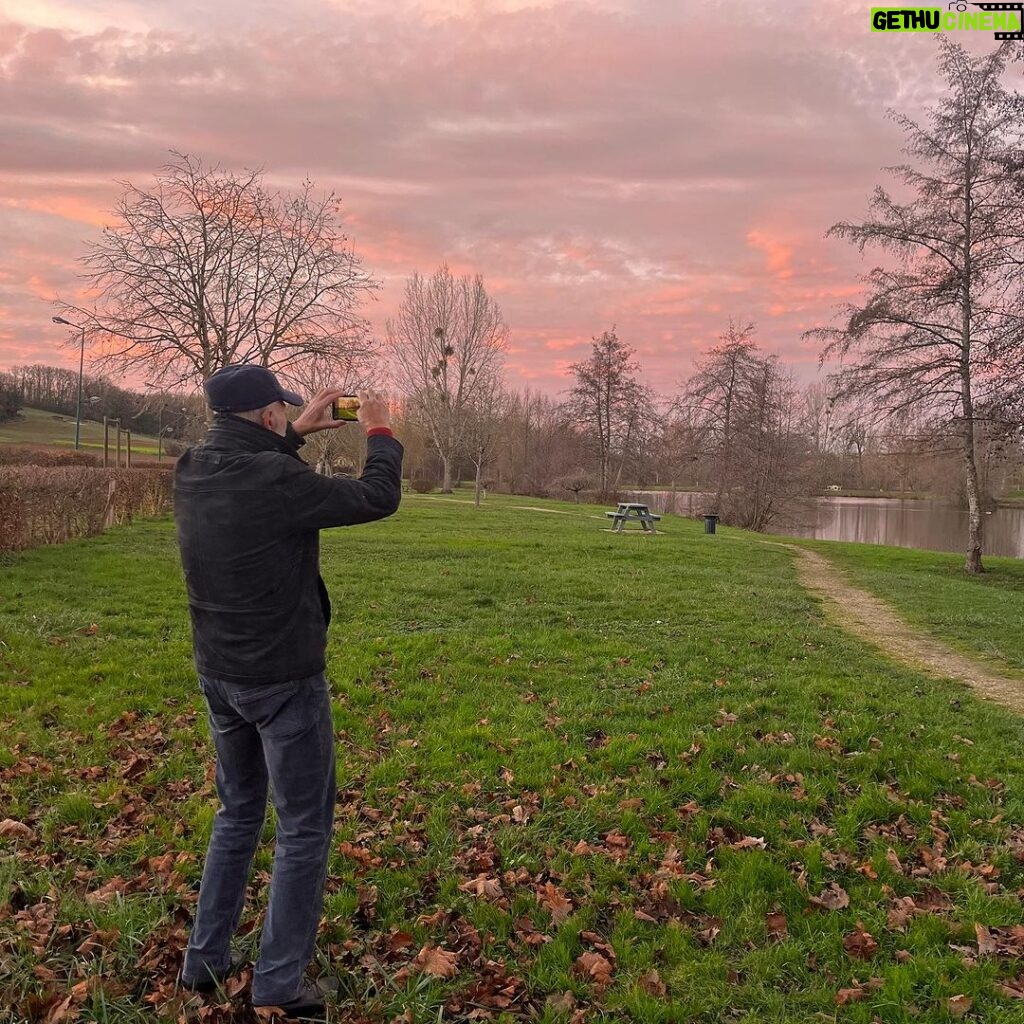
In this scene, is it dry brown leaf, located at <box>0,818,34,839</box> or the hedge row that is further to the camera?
the hedge row

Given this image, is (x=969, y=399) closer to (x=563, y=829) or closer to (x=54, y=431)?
(x=563, y=829)

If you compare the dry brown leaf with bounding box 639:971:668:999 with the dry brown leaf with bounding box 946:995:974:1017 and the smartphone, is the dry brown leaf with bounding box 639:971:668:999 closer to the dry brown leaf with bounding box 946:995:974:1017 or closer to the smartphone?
the dry brown leaf with bounding box 946:995:974:1017

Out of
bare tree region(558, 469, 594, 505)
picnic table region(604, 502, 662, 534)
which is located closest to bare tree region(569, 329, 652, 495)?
bare tree region(558, 469, 594, 505)

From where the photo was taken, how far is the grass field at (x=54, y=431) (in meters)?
59.2

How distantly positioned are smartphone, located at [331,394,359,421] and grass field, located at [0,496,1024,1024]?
7.26 ft

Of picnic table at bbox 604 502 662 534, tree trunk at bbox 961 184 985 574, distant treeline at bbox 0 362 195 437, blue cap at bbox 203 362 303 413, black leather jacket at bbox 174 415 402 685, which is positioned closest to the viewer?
black leather jacket at bbox 174 415 402 685

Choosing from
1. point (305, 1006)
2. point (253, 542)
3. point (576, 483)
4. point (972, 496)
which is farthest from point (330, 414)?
point (576, 483)

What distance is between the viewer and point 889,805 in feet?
13.9

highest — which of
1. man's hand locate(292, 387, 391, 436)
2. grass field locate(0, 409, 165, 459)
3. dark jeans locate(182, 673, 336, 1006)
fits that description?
grass field locate(0, 409, 165, 459)

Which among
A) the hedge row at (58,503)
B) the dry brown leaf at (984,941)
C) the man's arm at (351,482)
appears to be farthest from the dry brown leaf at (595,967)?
the hedge row at (58,503)

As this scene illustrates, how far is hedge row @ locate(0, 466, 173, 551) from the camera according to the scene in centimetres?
A: 1209

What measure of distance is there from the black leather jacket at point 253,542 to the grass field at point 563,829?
1.38 meters

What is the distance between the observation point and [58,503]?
13.6 metres

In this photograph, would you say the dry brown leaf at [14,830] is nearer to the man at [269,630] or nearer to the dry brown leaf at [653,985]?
the man at [269,630]
